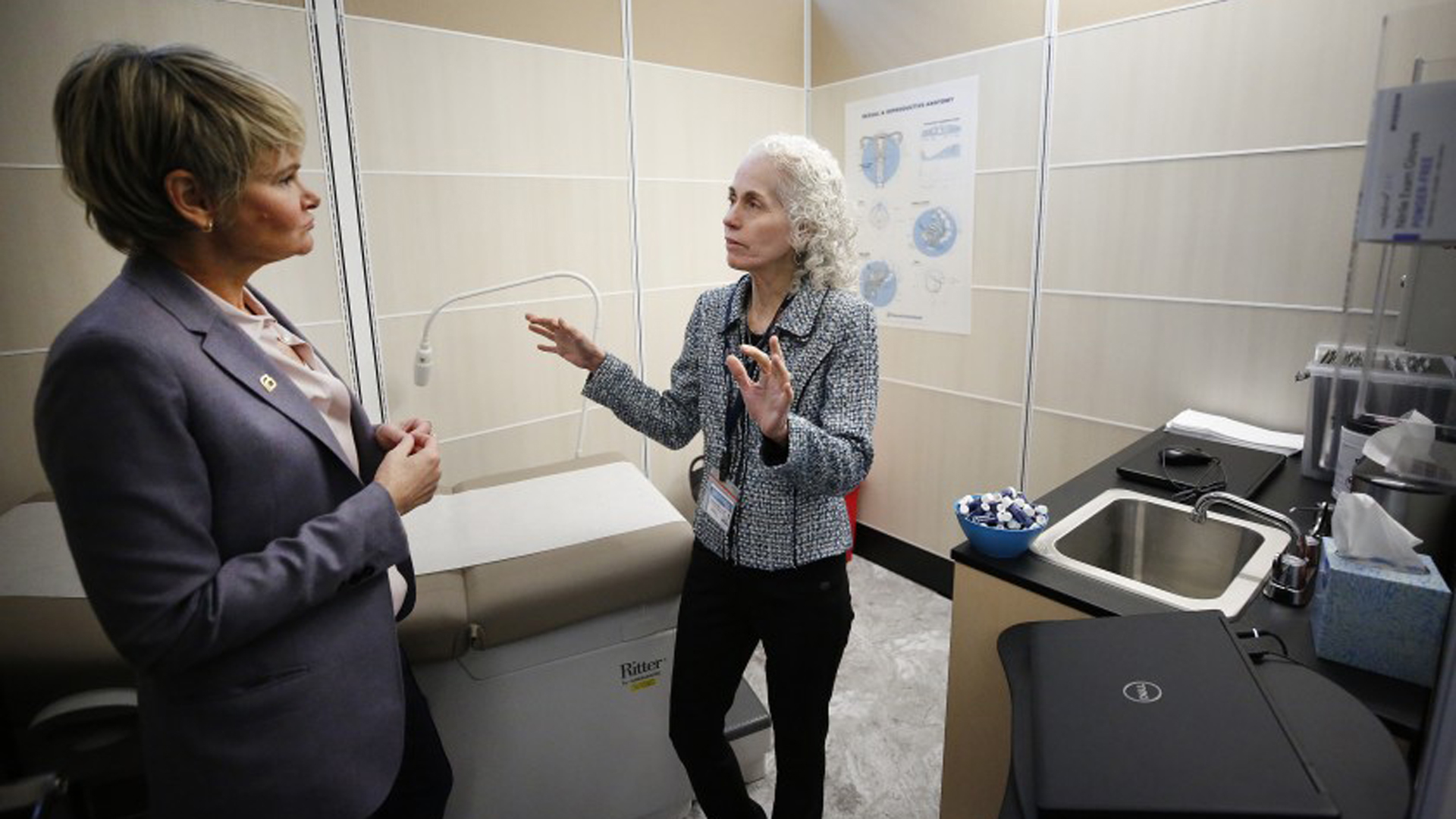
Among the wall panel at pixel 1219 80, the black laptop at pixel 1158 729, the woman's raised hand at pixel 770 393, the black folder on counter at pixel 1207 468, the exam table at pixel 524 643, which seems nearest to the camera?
the black laptop at pixel 1158 729

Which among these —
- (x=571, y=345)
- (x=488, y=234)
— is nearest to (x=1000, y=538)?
(x=571, y=345)

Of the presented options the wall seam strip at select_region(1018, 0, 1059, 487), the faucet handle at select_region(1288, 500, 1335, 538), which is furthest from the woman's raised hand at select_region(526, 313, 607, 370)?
the wall seam strip at select_region(1018, 0, 1059, 487)

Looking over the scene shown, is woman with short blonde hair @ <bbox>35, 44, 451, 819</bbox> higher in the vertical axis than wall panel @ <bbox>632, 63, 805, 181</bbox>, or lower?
lower

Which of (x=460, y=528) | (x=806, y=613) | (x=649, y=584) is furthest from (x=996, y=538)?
(x=460, y=528)

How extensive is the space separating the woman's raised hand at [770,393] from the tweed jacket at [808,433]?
48 millimetres

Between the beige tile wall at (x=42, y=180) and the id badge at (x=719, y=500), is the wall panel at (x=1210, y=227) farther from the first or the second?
the beige tile wall at (x=42, y=180)

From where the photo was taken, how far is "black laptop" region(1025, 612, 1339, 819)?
0.63 m

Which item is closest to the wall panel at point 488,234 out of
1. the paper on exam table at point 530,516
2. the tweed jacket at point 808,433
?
the paper on exam table at point 530,516

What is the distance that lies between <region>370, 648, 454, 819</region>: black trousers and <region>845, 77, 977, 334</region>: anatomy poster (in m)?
2.34

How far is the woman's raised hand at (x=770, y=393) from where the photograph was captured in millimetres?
1161

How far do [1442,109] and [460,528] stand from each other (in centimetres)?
178

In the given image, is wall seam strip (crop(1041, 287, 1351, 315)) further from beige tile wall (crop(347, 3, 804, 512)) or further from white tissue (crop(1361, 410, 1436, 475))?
beige tile wall (crop(347, 3, 804, 512))

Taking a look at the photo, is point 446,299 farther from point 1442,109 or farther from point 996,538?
point 1442,109

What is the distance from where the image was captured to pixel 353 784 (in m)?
0.97
